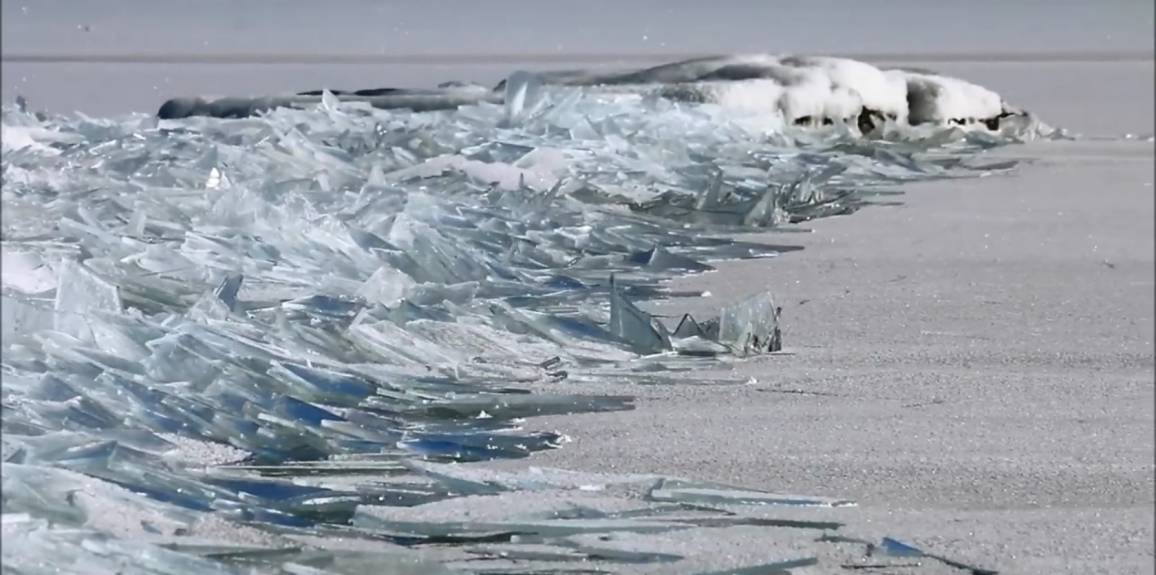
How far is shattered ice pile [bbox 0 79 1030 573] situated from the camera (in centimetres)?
60

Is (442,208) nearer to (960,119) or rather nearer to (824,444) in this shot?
(824,444)

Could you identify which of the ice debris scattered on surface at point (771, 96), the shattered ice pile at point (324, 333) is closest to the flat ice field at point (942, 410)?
the shattered ice pile at point (324, 333)

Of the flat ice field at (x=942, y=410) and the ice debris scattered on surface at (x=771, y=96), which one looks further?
the ice debris scattered on surface at (x=771, y=96)

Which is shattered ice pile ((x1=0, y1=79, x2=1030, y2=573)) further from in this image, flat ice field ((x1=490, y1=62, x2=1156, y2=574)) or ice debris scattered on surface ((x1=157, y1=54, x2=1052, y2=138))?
ice debris scattered on surface ((x1=157, y1=54, x2=1052, y2=138))

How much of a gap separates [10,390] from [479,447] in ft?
0.80

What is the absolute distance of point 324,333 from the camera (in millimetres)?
964

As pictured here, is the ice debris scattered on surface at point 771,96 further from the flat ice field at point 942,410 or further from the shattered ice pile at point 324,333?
the flat ice field at point 942,410

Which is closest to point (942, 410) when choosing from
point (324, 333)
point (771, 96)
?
point (324, 333)

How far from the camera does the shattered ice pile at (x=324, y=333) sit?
60 cm

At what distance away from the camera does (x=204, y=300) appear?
3.20ft

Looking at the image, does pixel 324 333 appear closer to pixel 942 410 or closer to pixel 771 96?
pixel 942 410

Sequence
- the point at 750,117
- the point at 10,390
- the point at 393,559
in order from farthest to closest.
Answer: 1. the point at 750,117
2. the point at 10,390
3. the point at 393,559

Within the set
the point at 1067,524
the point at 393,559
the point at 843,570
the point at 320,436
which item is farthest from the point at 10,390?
the point at 1067,524

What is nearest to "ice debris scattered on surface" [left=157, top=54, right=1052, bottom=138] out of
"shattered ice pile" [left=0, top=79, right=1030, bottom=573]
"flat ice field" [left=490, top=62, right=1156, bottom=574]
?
"shattered ice pile" [left=0, top=79, right=1030, bottom=573]
